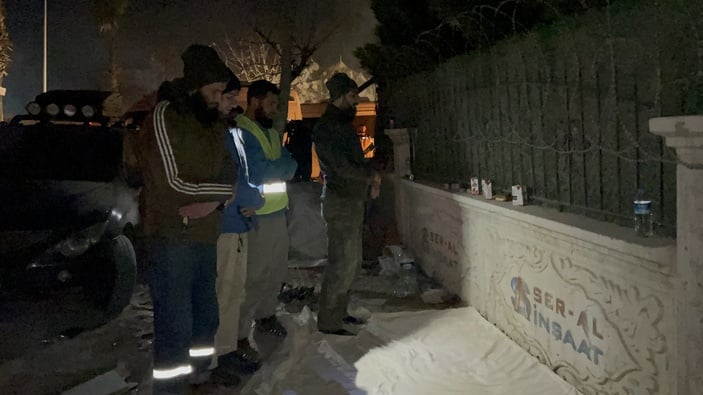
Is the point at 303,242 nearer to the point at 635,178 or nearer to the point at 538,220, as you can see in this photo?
the point at 538,220

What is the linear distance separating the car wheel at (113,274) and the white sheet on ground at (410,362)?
162 centimetres

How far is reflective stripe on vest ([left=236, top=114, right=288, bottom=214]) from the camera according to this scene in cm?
438

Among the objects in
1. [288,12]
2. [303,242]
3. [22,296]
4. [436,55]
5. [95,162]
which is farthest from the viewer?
[288,12]

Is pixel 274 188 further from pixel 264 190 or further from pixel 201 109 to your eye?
pixel 201 109

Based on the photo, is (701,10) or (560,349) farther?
(560,349)

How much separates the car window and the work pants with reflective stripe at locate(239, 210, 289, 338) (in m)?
2.17

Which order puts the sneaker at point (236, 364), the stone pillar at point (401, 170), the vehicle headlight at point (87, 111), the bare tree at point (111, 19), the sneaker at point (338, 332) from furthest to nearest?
the bare tree at point (111, 19) < the stone pillar at point (401, 170) < the vehicle headlight at point (87, 111) < the sneaker at point (338, 332) < the sneaker at point (236, 364)

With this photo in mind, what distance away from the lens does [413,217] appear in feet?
24.6

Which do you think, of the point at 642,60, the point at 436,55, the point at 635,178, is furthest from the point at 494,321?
the point at 436,55

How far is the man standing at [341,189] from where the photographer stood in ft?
15.6

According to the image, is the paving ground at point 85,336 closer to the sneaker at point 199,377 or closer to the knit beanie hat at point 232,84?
the sneaker at point 199,377

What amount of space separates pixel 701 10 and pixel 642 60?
420mm

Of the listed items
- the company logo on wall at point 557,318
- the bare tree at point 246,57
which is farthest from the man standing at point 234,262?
the bare tree at point 246,57

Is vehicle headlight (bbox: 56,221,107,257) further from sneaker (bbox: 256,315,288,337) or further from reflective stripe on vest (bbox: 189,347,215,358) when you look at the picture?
reflective stripe on vest (bbox: 189,347,215,358)
